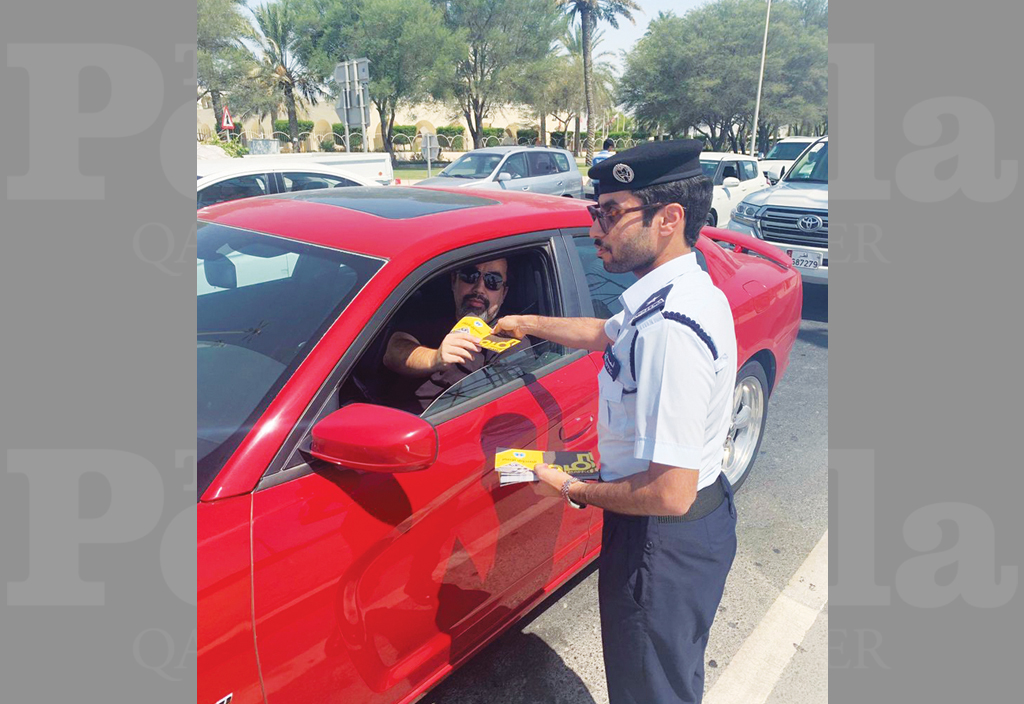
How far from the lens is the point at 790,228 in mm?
8055

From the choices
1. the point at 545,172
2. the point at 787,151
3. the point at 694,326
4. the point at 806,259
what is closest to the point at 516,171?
the point at 545,172

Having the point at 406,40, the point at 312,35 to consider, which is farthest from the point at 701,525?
the point at 312,35

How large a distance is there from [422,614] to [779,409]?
12.2 ft

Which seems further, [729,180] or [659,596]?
[729,180]

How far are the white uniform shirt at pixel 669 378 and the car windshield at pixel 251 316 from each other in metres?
0.80

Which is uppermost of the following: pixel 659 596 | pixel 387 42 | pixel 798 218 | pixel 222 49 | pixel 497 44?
pixel 222 49

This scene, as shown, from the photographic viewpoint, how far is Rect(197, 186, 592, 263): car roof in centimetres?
212

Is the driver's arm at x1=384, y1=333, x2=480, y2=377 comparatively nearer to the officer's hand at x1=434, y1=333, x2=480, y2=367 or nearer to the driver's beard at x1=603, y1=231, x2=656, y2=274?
the officer's hand at x1=434, y1=333, x2=480, y2=367

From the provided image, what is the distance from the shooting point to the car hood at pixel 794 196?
798cm

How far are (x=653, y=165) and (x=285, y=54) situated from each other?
37.8 metres

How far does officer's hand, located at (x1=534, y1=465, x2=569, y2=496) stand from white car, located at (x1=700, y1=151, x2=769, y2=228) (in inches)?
466

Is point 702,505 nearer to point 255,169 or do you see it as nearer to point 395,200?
point 395,200

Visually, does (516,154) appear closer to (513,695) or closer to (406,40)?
(513,695)

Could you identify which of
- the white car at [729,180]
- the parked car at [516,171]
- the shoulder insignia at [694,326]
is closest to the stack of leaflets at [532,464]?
the shoulder insignia at [694,326]
